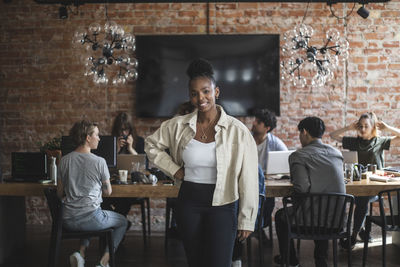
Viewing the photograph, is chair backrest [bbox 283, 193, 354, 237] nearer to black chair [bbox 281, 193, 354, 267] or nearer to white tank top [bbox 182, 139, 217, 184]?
black chair [bbox 281, 193, 354, 267]

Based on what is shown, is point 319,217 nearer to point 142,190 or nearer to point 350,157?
point 350,157

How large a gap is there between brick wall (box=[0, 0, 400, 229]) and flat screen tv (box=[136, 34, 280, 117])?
152mm

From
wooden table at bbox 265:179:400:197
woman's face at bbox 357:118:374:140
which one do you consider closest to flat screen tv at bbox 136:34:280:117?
woman's face at bbox 357:118:374:140

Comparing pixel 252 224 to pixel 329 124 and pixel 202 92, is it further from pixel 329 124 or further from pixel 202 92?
pixel 329 124

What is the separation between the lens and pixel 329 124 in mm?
5312

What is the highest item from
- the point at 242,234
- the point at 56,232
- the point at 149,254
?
the point at 242,234

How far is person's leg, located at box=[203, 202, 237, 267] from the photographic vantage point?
6.36ft

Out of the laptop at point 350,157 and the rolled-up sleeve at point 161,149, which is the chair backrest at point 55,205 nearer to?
the rolled-up sleeve at point 161,149

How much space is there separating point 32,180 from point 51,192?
0.83m

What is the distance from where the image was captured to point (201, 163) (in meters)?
1.98

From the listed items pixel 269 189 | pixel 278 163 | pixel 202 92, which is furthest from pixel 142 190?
pixel 202 92

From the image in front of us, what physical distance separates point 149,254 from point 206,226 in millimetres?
2284

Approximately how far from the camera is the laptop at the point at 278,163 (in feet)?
12.8

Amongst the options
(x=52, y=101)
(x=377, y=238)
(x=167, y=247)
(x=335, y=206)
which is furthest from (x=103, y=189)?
(x=377, y=238)
